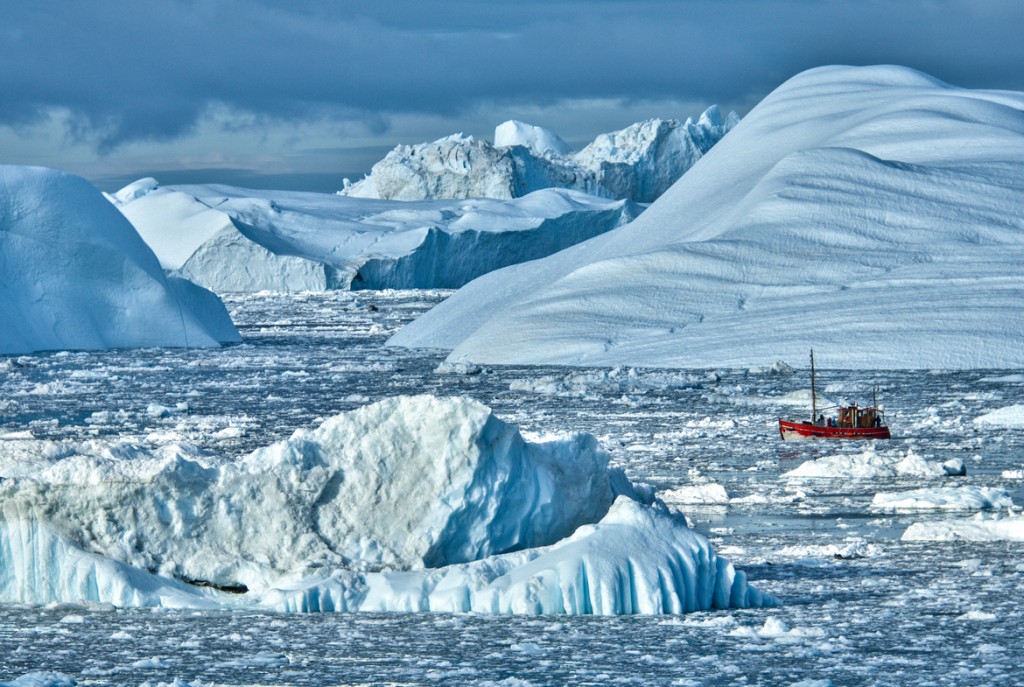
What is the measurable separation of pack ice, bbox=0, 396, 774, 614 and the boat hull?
627cm

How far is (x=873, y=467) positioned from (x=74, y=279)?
16203 millimetres

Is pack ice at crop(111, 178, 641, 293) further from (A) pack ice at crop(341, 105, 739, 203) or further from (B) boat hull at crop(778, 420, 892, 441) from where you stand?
(B) boat hull at crop(778, 420, 892, 441)

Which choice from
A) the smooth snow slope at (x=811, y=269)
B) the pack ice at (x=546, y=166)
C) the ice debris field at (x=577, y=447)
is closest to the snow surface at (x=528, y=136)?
the pack ice at (x=546, y=166)

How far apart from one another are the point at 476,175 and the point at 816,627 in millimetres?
53115

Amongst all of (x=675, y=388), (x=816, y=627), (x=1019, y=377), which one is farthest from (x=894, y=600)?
(x=1019, y=377)

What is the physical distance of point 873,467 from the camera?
34.7ft

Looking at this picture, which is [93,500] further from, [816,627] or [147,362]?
[147,362]

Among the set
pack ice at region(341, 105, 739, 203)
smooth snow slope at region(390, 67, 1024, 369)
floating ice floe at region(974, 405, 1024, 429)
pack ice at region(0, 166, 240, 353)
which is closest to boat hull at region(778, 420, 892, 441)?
floating ice floe at region(974, 405, 1024, 429)

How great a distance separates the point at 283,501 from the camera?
6.59m

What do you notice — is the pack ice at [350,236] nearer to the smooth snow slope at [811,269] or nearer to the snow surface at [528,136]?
the smooth snow slope at [811,269]

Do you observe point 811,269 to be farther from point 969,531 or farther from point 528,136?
point 528,136

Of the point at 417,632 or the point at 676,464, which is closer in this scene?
the point at 417,632

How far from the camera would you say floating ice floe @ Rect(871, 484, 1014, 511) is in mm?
8961

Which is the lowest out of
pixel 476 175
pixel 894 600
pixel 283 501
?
pixel 894 600
